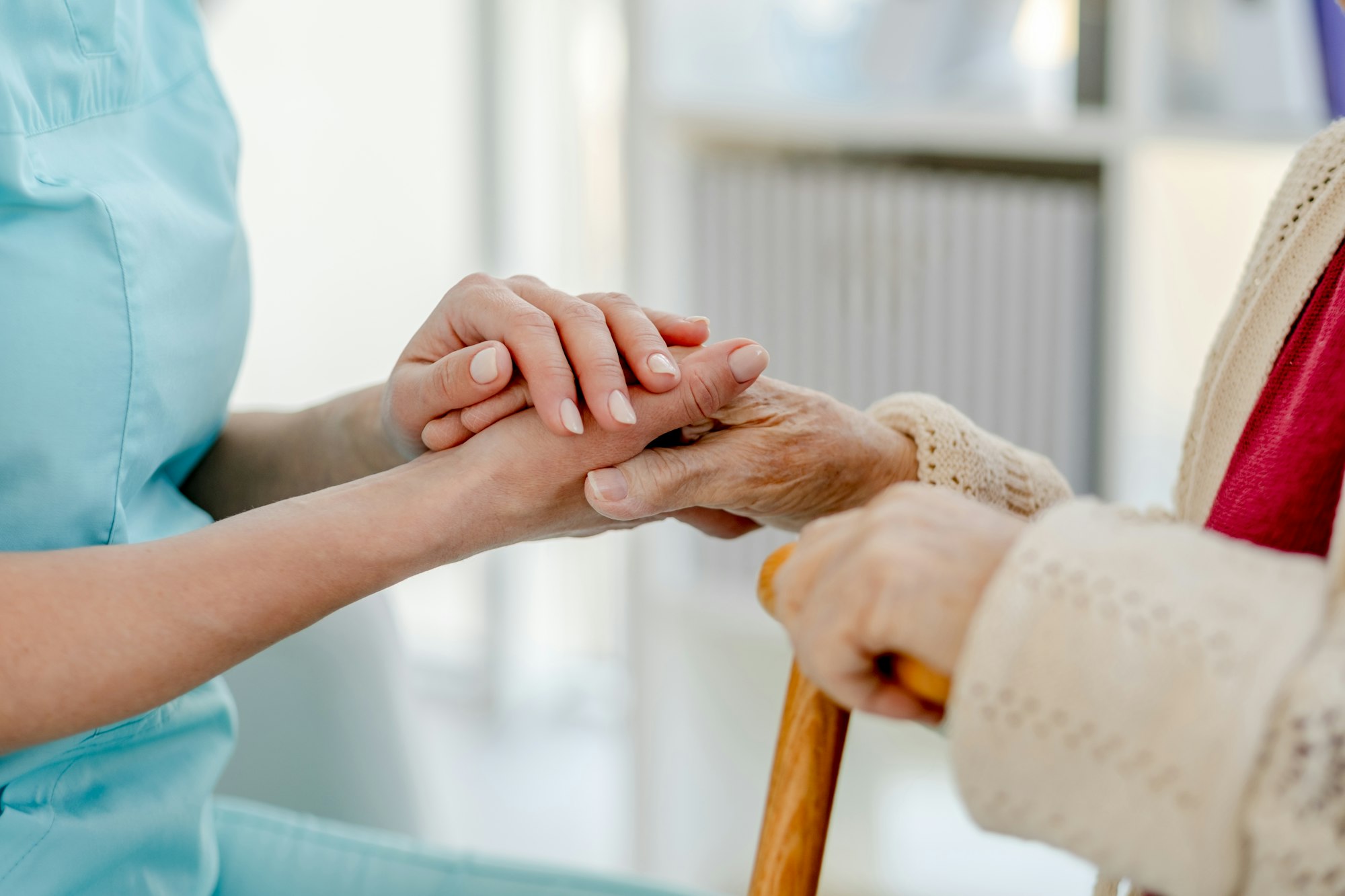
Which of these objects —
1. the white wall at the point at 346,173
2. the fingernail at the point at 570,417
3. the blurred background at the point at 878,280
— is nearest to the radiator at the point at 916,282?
the blurred background at the point at 878,280

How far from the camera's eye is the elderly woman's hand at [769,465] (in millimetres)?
794

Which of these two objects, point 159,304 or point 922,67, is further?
point 922,67

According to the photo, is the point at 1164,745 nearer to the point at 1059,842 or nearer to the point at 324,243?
the point at 1059,842

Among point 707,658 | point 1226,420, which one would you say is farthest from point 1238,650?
point 707,658

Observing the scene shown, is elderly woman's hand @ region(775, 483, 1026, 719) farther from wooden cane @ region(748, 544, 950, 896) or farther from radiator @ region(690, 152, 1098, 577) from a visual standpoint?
radiator @ region(690, 152, 1098, 577)

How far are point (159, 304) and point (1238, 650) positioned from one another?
646 millimetres

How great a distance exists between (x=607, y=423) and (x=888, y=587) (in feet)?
0.92

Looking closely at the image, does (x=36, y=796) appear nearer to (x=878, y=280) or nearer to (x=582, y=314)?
(x=582, y=314)

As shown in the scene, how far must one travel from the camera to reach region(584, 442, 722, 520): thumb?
2.57 feet

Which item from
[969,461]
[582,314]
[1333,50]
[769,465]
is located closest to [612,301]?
[582,314]

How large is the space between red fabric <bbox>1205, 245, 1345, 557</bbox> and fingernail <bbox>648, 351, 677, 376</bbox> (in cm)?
34

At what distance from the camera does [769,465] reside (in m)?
0.84

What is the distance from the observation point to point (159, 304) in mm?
783

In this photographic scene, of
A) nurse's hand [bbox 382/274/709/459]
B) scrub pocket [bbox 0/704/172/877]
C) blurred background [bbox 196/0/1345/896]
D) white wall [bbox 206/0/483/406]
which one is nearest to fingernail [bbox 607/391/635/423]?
nurse's hand [bbox 382/274/709/459]
